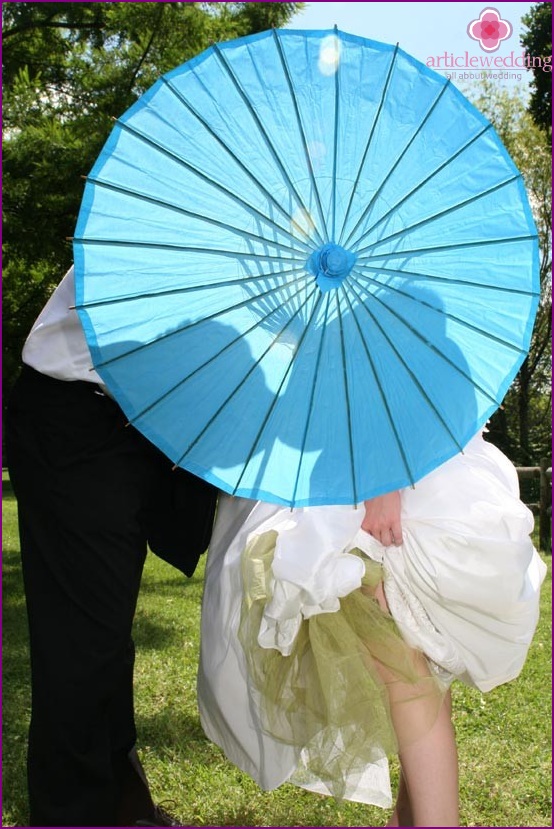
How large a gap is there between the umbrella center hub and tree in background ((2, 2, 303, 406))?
16.4 ft

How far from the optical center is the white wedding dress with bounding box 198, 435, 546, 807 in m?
2.48

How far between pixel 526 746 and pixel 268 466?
237cm

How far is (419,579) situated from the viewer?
257 cm

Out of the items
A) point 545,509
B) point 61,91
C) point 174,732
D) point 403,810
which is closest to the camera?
point 403,810

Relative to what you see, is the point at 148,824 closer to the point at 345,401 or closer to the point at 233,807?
the point at 233,807

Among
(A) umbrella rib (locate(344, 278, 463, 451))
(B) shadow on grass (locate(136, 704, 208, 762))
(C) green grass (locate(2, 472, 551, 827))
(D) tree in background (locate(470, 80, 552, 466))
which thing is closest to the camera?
(A) umbrella rib (locate(344, 278, 463, 451))

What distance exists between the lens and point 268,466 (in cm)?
248

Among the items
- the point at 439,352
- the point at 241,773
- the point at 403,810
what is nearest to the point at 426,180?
the point at 439,352

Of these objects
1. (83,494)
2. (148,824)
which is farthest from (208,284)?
(148,824)

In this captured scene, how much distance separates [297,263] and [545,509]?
943cm

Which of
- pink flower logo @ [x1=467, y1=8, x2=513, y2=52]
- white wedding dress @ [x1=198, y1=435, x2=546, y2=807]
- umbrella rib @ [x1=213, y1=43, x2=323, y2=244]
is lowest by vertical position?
white wedding dress @ [x1=198, y1=435, x2=546, y2=807]

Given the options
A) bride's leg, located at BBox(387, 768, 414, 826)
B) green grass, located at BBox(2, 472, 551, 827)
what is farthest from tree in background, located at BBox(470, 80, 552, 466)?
bride's leg, located at BBox(387, 768, 414, 826)

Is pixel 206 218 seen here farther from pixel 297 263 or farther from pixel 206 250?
pixel 297 263

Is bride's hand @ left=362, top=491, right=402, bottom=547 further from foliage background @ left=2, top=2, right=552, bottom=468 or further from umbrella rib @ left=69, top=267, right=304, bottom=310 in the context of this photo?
foliage background @ left=2, top=2, right=552, bottom=468
